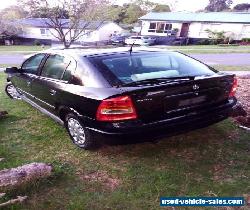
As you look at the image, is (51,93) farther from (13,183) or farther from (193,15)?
(193,15)

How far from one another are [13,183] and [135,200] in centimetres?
148

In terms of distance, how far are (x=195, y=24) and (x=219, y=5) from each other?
1609 inches

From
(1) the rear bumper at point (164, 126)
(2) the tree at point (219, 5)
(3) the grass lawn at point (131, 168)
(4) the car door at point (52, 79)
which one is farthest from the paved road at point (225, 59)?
(2) the tree at point (219, 5)

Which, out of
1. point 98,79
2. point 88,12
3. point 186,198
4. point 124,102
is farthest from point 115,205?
point 88,12

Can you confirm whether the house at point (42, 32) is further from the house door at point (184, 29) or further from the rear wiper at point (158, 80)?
the rear wiper at point (158, 80)

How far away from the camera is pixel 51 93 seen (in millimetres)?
5379

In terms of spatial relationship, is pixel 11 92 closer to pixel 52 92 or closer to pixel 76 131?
pixel 52 92

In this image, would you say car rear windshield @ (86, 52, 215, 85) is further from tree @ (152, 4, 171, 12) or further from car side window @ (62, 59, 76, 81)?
tree @ (152, 4, 171, 12)

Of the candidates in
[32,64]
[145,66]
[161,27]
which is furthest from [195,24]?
[145,66]

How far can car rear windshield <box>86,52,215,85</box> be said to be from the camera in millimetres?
4414

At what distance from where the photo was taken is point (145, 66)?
4.73 meters

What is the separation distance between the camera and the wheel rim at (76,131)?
15.9 ft

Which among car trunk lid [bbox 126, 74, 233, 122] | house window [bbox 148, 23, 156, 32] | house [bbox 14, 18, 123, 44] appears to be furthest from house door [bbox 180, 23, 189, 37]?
car trunk lid [bbox 126, 74, 233, 122]

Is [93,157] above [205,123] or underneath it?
underneath
